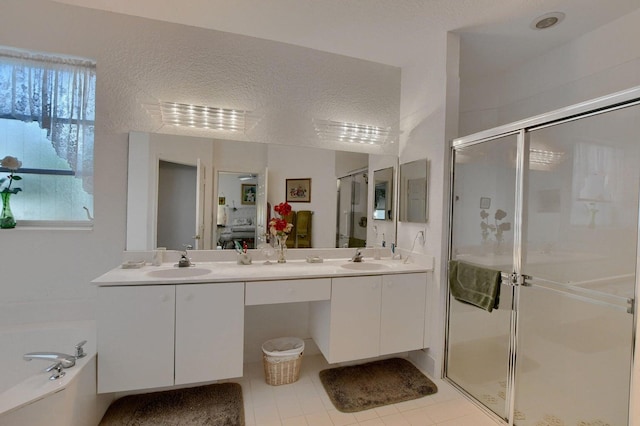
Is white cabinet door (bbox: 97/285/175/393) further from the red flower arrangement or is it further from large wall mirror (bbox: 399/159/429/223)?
large wall mirror (bbox: 399/159/429/223)

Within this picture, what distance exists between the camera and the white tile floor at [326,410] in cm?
177

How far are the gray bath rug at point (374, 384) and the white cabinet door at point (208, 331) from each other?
2.39 ft

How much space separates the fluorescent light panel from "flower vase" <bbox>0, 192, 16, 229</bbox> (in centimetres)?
114

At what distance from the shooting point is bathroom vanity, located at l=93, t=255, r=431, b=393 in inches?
64.6

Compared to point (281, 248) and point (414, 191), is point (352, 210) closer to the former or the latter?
point (414, 191)

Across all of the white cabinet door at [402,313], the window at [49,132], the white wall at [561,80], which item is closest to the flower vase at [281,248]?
the white cabinet door at [402,313]

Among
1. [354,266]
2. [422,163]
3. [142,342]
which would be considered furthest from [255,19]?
[142,342]

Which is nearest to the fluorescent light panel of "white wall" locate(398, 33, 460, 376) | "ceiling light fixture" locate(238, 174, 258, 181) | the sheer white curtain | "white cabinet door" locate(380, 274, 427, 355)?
"ceiling light fixture" locate(238, 174, 258, 181)

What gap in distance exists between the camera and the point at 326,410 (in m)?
1.87

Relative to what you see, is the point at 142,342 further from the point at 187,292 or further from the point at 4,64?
the point at 4,64

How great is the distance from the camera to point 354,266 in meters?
2.37

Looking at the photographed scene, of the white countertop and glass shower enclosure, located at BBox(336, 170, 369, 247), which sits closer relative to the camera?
the white countertop

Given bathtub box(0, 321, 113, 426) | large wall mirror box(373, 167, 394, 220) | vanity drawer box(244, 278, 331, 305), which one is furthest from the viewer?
large wall mirror box(373, 167, 394, 220)

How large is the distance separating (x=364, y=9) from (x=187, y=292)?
2169 millimetres
